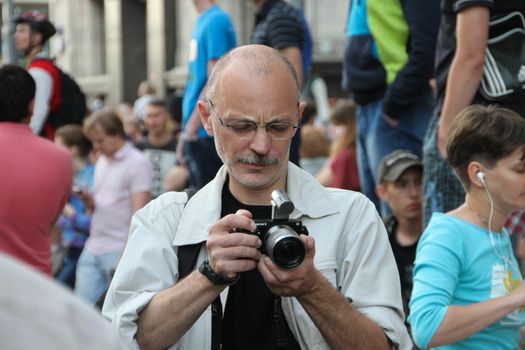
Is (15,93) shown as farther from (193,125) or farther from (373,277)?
(373,277)

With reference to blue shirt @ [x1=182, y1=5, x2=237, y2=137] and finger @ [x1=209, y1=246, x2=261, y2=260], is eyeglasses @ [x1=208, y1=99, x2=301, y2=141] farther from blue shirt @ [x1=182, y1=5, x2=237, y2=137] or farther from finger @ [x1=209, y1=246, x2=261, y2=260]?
blue shirt @ [x1=182, y1=5, x2=237, y2=137]

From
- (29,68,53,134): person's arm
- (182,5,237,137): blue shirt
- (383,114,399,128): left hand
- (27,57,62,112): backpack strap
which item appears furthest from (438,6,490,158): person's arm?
(27,57,62,112): backpack strap

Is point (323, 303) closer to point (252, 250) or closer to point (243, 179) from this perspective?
point (252, 250)

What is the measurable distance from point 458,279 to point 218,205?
1.09 meters

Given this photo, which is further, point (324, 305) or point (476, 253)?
point (476, 253)

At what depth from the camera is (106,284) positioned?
7.59 m

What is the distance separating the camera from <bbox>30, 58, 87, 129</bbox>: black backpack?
7449mm

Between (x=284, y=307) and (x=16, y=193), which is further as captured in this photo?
(x=16, y=193)

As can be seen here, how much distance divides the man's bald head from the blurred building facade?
2022 centimetres

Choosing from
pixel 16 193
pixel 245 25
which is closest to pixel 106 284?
pixel 16 193

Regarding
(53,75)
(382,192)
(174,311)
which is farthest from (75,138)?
(174,311)

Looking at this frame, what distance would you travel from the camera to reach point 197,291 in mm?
2535

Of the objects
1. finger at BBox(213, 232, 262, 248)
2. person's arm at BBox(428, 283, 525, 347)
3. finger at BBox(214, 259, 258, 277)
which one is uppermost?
finger at BBox(213, 232, 262, 248)

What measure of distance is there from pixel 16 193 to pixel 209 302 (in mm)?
2545
